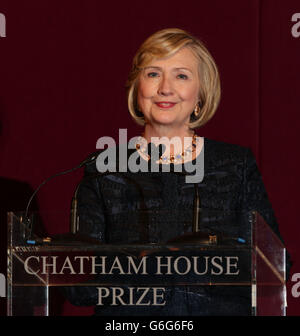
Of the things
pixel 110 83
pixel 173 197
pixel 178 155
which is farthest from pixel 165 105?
pixel 110 83

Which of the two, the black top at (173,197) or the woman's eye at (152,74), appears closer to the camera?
the black top at (173,197)

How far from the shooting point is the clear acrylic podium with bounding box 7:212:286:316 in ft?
6.39

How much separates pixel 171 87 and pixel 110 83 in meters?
0.66

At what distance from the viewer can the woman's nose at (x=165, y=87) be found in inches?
104

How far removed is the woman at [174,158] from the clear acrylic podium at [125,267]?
0.24m

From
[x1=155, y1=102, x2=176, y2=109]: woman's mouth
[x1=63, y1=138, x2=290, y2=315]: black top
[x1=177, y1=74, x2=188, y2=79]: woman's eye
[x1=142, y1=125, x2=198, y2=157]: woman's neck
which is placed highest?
[x1=177, y1=74, x2=188, y2=79]: woman's eye

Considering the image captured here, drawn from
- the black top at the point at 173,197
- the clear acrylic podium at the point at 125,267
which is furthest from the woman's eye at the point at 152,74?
the clear acrylic podium at the point at 125,267

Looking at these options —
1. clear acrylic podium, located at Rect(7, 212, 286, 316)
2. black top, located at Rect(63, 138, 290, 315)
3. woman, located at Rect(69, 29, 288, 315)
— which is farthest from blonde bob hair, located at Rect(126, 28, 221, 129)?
clear acrylic podium, located at Rect(7, 212, 286, 316)

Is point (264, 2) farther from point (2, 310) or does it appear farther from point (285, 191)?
point (2, 310)

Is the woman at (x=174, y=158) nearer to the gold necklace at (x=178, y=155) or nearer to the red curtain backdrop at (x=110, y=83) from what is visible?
the gold necklace at (x=178, y=155)

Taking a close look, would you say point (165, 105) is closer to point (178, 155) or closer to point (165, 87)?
point (165, 87)

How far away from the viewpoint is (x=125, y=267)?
6.47 feet

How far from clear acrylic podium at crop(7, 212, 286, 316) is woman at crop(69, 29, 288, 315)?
9.5 inches

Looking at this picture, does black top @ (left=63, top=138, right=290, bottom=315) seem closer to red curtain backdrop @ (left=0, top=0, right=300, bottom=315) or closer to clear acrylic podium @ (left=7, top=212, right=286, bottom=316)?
clear acrylic podium @ (left=7, top=212, right=286, bottom=316)
